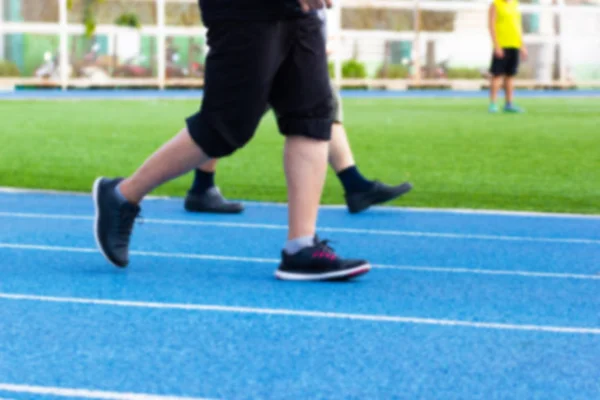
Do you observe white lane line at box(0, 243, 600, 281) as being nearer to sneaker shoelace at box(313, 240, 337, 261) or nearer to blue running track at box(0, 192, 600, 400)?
blue running track at box(0, 192, 600, 400)

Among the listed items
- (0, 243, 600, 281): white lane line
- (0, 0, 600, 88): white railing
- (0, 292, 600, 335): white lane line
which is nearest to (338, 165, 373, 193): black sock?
(0, 243, 600, 281): white lane line

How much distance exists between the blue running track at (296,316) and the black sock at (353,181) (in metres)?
0.54

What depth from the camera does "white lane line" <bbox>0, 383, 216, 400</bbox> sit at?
3246mm

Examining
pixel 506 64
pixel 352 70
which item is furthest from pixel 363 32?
pixel 506 64

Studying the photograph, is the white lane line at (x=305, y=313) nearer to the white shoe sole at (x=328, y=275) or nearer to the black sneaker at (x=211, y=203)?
the white shoe sole at (x=328, y=275)

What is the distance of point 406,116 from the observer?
19297 millimetres

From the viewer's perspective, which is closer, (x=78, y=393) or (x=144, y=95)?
(x=78, y=393)

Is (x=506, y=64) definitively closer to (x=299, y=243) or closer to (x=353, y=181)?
(x=353, y=181)

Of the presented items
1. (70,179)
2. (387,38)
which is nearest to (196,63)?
(387,38)

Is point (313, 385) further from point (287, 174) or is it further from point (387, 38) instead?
point (387, 38)

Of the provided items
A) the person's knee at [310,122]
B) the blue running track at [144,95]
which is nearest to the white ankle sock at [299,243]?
the person's knee at [310,122]

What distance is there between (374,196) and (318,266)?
238 centimetres

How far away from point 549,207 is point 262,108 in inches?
131

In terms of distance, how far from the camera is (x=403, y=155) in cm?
1169
